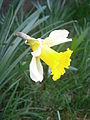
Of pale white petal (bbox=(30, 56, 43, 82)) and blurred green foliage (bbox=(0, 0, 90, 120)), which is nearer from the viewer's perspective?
pale white petal (bbox=(30, 56, 43, 82))

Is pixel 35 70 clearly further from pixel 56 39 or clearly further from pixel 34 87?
pixel 34 87

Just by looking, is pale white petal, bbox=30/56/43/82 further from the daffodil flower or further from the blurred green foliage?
the blurred green foliage

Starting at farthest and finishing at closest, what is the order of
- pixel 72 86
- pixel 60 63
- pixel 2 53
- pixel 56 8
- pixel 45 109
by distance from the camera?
pixel 56 8 < pixel 72 86 < pixel 45 109 < pixel 2 53 < pixel 60 63

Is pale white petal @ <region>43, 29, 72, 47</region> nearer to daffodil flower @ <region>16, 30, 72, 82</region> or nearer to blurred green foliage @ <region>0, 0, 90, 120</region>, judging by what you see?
daffodil flower @ <region>16, 30, 72, 82</region>

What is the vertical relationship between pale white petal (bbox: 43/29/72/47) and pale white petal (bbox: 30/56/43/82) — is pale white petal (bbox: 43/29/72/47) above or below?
above

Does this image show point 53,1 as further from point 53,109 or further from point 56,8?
point 53,109

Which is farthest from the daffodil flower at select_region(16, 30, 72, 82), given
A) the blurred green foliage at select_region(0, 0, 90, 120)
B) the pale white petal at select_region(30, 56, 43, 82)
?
the blurred green foliage at select_region(0, 0, 90, 120)

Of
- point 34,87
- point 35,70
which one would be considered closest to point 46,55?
point 35,70

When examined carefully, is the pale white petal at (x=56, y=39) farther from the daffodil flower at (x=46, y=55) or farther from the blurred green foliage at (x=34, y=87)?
the blurred green foliage at (x=34, y=87)

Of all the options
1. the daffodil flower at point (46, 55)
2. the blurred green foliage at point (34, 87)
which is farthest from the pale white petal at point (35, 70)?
the blurred green foliage at point (34, 87)

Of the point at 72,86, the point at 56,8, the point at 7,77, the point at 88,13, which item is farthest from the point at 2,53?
the point at 88,13

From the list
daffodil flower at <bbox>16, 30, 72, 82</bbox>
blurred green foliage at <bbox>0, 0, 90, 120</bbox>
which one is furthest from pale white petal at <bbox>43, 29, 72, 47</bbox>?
blurred green foliage at <bbox>0, 0, 90, 120</bbox>
